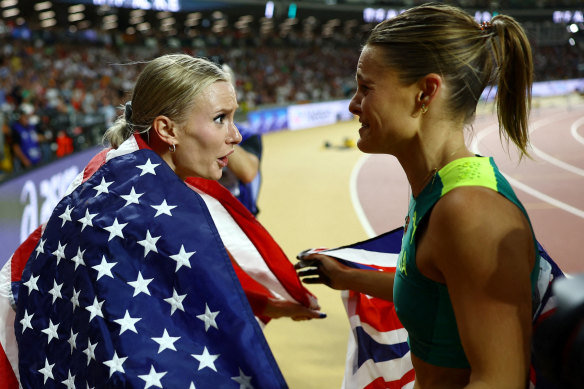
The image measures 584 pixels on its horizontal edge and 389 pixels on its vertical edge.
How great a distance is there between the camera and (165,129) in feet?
7.19

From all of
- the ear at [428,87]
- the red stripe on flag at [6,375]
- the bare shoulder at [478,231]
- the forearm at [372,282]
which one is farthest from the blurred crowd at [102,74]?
the red stripe on flag at [6,375]

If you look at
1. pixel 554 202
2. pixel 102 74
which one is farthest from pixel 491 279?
pixel 102 74

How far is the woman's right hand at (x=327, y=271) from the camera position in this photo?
7.55ft

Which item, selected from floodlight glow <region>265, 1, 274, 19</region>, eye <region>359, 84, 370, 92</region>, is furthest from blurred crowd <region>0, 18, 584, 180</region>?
floodlight glow <region>265, 1, 274, 19</region>

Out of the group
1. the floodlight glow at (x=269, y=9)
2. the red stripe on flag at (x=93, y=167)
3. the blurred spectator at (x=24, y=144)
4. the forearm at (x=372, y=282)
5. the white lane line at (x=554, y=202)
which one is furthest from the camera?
the floodlight glow at (x=269, y=9)

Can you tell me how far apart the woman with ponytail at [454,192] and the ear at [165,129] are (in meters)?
0.89

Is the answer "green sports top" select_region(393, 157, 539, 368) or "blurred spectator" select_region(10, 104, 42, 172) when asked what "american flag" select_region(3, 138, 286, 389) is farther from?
"blurred spectator" select_region(10, 104, 42, 172)

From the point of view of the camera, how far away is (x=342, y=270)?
7.57 feet

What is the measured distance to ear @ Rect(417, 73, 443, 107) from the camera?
142cm

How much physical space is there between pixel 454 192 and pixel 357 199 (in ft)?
27.8

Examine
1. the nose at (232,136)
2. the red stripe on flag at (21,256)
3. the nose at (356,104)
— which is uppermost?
the nose at (356,104)

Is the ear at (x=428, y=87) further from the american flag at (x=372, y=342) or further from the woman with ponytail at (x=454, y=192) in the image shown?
the american flag at (x=372, y=342)

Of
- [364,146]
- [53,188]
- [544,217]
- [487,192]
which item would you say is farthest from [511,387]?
[53,188]

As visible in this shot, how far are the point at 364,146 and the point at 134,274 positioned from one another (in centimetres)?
89
